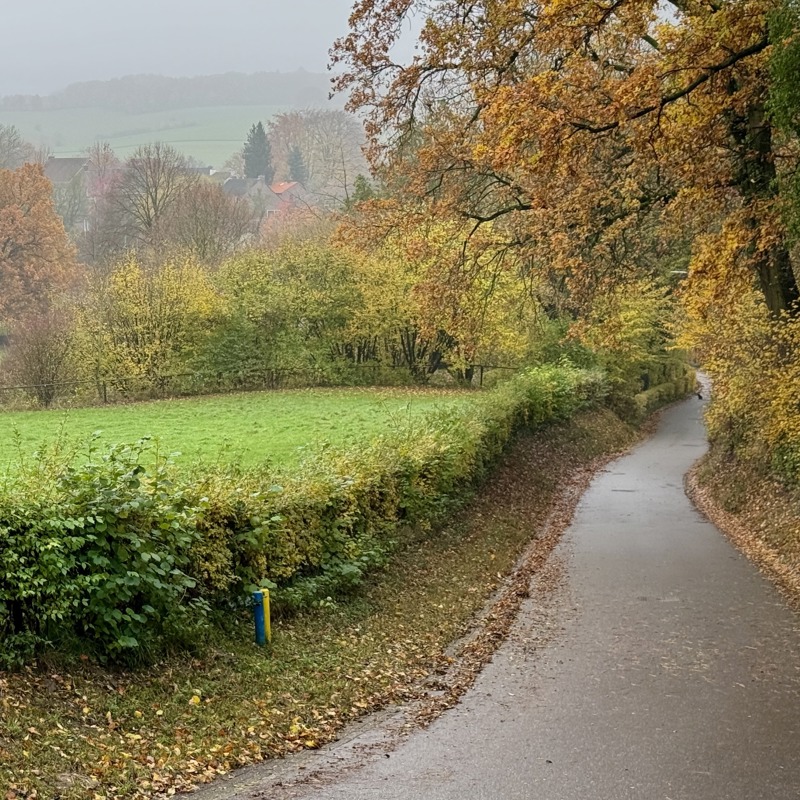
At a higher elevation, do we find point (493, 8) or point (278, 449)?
point (493, 8)

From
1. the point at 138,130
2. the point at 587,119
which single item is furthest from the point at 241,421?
the point at 138,130

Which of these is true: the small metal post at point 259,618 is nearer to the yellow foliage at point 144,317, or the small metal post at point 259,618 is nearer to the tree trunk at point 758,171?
the tree trunk at point 758,171

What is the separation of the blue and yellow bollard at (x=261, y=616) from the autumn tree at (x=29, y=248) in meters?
41.7

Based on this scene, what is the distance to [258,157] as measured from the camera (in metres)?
107

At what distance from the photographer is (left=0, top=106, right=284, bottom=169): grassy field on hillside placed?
159m

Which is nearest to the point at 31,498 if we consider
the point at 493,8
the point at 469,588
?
the point at 469,588

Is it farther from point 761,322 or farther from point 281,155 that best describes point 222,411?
point 281,155

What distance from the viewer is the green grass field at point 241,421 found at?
2121 centimetres

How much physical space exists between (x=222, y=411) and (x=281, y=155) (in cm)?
7736

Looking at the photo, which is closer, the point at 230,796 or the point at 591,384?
the point at 230,796

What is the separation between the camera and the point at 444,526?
14.8m

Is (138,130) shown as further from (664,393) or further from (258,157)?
(664,393)

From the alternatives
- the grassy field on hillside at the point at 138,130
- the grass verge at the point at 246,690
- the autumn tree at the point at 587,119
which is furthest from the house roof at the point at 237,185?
the grass verge at the point at 246,690

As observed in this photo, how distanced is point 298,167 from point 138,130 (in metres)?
106
